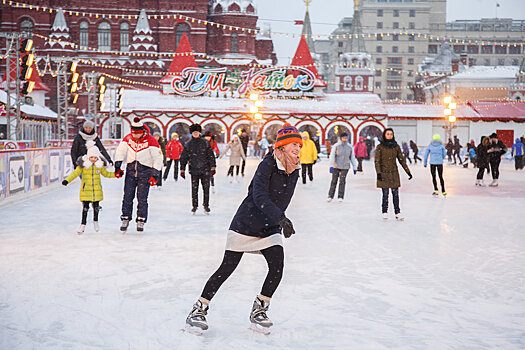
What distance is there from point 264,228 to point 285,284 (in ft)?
5.18

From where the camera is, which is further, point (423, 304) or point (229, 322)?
point (423, 304)

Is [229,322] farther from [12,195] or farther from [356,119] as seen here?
[356,119]

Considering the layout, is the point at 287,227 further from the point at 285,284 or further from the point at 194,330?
the point at 285,284

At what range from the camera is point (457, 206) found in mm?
11812

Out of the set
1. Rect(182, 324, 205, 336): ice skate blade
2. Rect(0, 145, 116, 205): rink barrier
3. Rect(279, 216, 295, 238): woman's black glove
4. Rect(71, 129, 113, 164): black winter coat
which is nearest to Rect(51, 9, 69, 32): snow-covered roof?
Rect(0, 145, 116, 205): rink barrier

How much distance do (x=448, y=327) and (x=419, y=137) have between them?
1536 inches

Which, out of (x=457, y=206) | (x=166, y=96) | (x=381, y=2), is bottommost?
(x=457, y=206)

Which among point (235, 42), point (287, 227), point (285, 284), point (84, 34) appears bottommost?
point (285, 284)

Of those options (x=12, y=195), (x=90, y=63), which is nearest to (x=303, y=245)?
(x=12, y=195)

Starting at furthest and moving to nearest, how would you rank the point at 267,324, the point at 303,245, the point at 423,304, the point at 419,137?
1. the point at 419,137
2. the point at 303,245
3. the point at 423,304
4. the point at 267,324

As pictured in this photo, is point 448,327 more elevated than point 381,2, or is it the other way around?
point 381,2

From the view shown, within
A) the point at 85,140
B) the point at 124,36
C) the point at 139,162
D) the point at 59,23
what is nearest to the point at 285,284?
the point at 139,162

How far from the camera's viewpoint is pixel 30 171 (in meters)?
12.9

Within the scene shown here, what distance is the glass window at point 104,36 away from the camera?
49.8m
